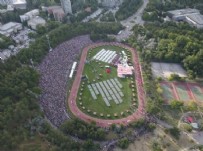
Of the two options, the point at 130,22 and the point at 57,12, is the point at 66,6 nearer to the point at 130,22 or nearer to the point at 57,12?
the point at 57,12

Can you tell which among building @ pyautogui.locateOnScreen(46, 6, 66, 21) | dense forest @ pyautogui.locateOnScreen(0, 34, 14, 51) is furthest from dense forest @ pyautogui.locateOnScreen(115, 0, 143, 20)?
dense forest @ pyautogui.locateOnScreen(0, 34, 14, 51)

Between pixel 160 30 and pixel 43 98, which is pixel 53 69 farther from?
pixel 160 30

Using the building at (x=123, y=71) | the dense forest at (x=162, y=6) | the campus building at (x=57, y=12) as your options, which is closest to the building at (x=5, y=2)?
the campus building at (x=57, y=12)

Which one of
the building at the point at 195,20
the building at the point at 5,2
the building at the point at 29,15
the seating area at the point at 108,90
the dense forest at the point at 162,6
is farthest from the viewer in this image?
the building at the point at 5,2

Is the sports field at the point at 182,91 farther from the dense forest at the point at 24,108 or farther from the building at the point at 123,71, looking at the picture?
the dense forest at the point at 24,108

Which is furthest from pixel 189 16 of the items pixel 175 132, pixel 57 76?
pixel 175 132

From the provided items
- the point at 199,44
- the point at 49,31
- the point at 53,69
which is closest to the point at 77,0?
the point at 49,31

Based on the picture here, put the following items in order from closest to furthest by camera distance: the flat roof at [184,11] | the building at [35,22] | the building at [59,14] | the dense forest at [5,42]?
1. the dense forest at [5,42]
2. the building at [35,22]
3. the flat roof at [184,11]
4. the building at [59,14]
